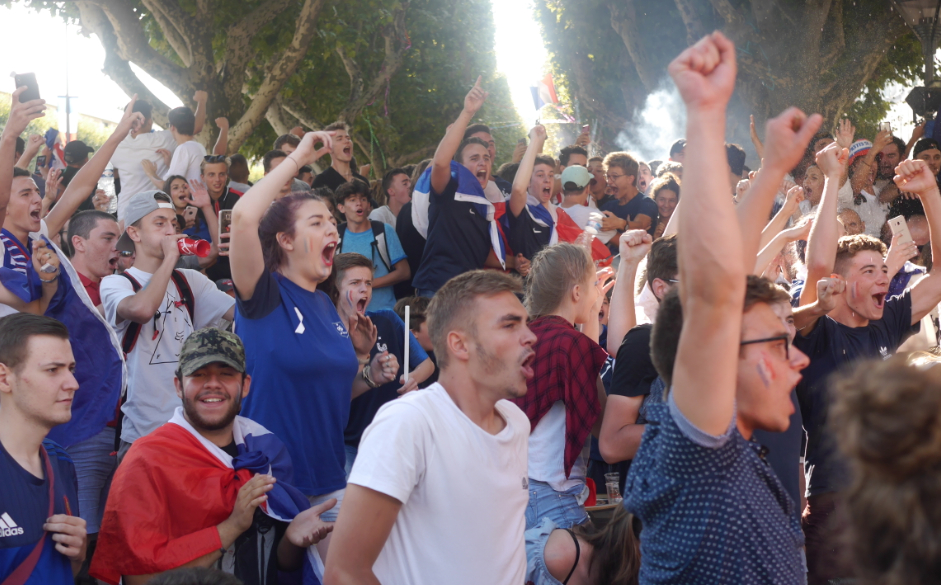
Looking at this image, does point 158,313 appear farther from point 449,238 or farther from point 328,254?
point 449,238

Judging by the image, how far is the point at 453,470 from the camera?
2.62 m

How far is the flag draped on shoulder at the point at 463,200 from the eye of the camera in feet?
21.4

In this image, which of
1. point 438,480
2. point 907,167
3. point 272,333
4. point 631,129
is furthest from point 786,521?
point 631,129

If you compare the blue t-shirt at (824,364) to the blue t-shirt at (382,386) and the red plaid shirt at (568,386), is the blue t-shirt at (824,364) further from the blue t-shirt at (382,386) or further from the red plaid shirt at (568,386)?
the blue t-shirt at (382,386)

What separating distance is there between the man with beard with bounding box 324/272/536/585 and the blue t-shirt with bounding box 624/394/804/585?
765mm

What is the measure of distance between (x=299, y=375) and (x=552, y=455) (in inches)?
47.0

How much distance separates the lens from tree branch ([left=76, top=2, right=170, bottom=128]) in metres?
12.1

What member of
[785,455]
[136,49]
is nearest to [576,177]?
[785,455]

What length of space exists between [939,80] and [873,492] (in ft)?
43.7

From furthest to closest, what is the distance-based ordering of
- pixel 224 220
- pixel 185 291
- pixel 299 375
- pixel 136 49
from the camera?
1. pixel 136 49
2. pixel 224 220
3. pixel 185 291
4. pixel 299 375

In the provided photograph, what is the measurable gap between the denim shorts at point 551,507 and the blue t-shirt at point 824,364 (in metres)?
1.23

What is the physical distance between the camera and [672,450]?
6.36 feet

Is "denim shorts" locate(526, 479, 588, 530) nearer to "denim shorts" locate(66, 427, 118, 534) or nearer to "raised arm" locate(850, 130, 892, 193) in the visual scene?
"denim shorts" locate(66, 427, 118, 534)

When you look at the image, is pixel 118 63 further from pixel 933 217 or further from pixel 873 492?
pixel 873 492
